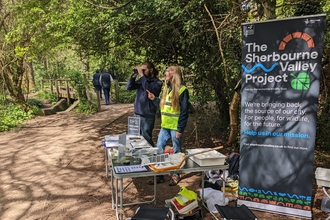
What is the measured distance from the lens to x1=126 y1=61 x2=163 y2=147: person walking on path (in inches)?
172

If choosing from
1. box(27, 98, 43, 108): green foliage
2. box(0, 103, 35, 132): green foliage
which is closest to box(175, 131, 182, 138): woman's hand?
box(0, 103, 35, 132): green foliage

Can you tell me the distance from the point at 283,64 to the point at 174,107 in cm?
152

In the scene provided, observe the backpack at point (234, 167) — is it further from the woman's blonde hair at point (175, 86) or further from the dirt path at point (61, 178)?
the woman's blonde hair at point (175, 86)

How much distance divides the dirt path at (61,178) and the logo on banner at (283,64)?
5.19 ft

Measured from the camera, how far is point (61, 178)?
456 centimetres

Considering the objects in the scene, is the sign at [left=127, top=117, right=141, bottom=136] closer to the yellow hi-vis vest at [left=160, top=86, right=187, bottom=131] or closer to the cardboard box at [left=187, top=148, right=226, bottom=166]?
the yellow hi-vis vest at [left=160, top=86, right=187, bottom=131]

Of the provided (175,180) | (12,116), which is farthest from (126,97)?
(175,180)

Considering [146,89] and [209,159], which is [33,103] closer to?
[146,89]

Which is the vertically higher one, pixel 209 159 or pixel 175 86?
pixel 175 86

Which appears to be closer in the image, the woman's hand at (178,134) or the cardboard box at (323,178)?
the cardboard box at (323,178)

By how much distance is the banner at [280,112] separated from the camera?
300 centimetres

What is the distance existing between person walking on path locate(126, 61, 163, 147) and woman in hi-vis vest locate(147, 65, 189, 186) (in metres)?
0.33

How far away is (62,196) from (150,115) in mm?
1756

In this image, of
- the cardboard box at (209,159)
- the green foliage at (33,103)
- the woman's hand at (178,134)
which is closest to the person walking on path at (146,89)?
the woman's hand at (178,134)
